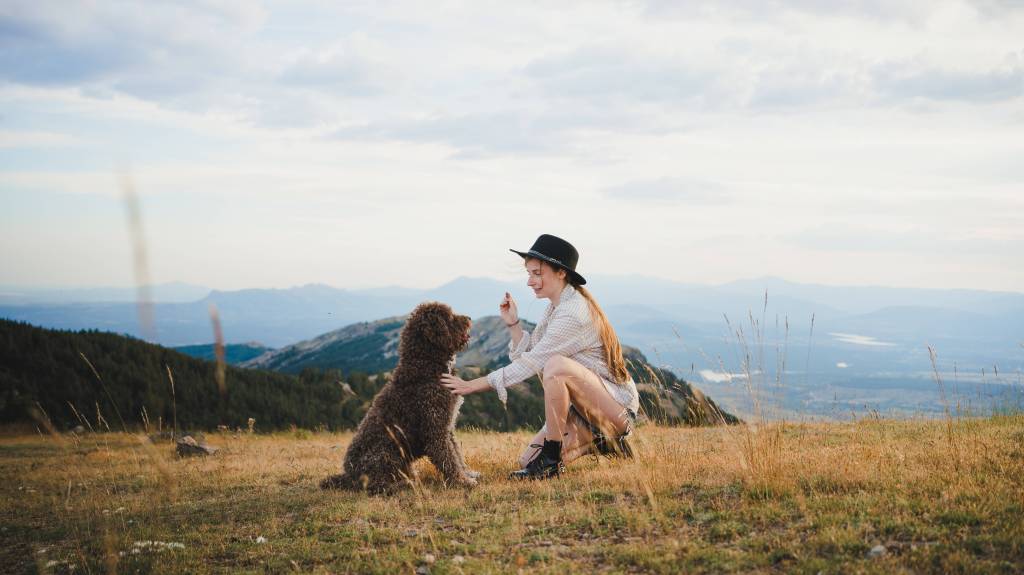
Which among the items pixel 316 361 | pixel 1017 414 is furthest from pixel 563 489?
pixel 316 361

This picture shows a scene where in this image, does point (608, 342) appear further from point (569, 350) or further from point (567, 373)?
point (567, 373)

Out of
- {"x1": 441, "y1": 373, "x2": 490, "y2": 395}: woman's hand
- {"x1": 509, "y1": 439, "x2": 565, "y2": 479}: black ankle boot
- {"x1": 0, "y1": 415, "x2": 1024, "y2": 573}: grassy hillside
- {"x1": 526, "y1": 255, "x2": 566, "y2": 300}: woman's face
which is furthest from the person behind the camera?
{"x1": 526, "y1": 255, "x2": 566, "y2": 300}: woman's face

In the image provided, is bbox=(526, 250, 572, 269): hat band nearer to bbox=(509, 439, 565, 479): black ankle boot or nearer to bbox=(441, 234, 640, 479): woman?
bbox=(441, 234, 640, 479): woman

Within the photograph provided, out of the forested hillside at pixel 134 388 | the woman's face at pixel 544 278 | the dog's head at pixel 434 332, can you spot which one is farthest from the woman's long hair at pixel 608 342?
the forested hillside at pixel 134 388

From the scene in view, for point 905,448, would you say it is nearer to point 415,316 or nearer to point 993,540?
point 993,540

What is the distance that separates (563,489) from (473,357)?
10058cm

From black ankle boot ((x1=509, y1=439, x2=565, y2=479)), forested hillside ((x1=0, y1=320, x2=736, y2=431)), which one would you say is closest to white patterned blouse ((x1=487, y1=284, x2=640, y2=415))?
black ankle boot ((x1=509, y1=439, x2=565, y2=479))

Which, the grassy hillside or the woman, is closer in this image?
the grassy hillside

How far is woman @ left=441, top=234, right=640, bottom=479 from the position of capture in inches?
240

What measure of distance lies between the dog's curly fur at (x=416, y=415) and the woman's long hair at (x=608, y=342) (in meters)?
1.34

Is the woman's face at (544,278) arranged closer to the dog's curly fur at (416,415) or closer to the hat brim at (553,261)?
the hat brim at (553,261)

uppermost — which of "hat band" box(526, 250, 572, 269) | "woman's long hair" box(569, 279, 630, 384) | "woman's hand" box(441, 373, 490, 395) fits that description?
"hat band" box(526, 250, 572, 269)

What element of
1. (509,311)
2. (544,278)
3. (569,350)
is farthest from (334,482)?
(544,278)

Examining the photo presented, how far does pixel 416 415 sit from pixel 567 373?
1.58 m
